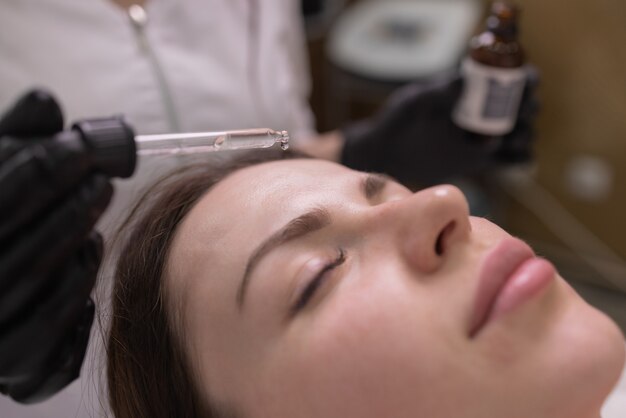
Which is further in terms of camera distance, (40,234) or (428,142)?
(428,142)

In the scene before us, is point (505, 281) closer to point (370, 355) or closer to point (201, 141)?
point (370, 355)

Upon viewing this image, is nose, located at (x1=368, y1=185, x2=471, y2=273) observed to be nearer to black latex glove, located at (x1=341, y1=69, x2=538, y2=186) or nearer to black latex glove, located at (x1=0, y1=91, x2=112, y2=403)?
black latex glove, located at (x1=0, y1=91, x2=112, y2=403)

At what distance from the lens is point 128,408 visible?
2.60 ft

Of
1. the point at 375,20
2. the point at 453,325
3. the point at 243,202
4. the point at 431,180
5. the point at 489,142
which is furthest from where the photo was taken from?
the point at 375,20

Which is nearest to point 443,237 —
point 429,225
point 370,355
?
point 429,225

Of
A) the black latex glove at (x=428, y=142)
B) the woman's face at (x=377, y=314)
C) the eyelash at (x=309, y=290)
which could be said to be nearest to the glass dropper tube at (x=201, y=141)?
the woman's face at (x=377, y=314)

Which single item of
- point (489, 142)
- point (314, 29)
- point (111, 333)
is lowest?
point (314, 29)

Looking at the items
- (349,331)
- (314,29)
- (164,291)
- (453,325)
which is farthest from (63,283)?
(314,29)

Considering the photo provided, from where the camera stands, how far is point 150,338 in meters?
0.79

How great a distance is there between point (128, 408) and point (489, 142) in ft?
2.98

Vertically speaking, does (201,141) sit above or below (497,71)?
above

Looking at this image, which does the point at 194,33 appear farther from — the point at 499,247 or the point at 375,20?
the point at 375,20

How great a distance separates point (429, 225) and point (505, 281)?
99 mm

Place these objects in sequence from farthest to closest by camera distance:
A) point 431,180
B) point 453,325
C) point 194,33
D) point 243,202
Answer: point 431,180 < point 194,33 < point 243,202 < point 453,325
